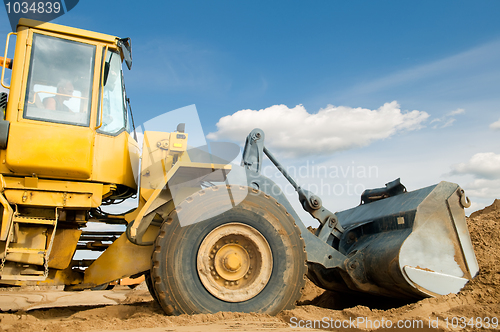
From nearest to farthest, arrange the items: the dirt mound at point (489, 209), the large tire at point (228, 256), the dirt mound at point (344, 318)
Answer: the dirt mound at point (344, 318)
the large tire at point (228, 256)
the dirt mound at point (489, 209)

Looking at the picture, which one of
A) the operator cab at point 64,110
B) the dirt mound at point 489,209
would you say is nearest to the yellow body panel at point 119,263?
the operator cab at point 64,110

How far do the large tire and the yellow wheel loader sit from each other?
0.4 inches

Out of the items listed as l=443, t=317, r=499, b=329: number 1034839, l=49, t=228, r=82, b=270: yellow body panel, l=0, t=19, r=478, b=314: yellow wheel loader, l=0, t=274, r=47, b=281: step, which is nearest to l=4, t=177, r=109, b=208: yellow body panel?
l=0, t=19, r=478, b=314: yellow wheel loader

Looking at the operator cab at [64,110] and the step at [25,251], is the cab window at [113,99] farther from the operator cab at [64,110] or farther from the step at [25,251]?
the step at [25,251]

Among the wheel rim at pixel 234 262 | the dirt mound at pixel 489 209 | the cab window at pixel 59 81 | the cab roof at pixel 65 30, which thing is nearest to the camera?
the wheel rim at pixel 234 262

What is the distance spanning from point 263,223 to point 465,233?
2625mm

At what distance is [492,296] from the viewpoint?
13.0 feet

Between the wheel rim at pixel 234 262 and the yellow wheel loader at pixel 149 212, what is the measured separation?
11 mm

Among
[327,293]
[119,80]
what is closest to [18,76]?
[119,80]

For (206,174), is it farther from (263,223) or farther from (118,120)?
(118,120)

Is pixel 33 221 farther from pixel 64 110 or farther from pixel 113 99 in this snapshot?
pixel 113 99

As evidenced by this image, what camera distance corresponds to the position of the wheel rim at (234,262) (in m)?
3.67

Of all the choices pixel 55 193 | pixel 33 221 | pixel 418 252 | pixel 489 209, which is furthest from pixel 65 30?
pixel 489 209

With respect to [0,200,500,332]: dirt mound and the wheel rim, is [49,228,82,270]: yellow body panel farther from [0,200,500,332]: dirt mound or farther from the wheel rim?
the wheel rim
